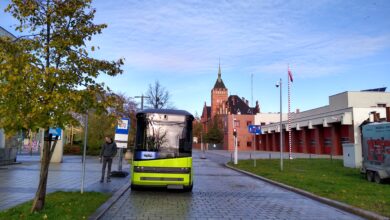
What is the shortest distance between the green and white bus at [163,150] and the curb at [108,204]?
0.57 m

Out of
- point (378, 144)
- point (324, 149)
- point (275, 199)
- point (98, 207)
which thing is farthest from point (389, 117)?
point (98, 207)

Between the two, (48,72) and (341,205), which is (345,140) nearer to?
(341,205)

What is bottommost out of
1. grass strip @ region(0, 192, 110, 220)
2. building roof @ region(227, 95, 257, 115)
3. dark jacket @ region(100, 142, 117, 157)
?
grass strip @ region(0, 192, 110, 220)

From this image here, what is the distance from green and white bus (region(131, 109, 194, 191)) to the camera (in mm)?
13688

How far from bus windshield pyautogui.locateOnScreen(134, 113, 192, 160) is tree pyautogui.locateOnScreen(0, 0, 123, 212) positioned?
14.3ft

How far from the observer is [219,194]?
13.7 meters

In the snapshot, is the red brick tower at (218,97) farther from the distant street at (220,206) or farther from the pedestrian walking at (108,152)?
the distant street at (220,206)

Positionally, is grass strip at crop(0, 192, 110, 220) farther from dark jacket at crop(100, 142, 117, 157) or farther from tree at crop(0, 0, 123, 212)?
dark jacket at crop(100, 142, 117, 157)

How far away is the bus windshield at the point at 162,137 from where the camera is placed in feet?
45.6

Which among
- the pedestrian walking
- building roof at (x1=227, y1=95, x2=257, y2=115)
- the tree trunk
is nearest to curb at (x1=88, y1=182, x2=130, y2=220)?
the tree trunk

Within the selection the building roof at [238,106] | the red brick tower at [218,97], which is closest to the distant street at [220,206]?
the building roof at [238,106]

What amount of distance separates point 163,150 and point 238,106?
114789mm

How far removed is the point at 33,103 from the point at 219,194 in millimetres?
7838

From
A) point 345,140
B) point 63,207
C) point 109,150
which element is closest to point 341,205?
point 63,207
